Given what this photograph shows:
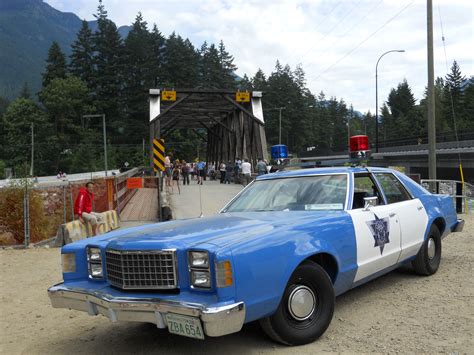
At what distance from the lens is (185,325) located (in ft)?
11.7

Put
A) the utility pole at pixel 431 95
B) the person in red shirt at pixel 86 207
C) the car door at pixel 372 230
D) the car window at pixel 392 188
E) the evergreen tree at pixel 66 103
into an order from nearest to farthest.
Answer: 1. the car door at pixel 372 230
2. the car window at pixel 392 188
3. the person in red shirt at pixel 86 207
4. the utility pole at pixel 431 95
5. the evergreen tree at pixel 66 103

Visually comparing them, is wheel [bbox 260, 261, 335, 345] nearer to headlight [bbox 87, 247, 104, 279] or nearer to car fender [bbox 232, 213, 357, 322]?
car fender [bbox 232, 213, 357, 322]

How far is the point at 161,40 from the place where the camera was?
97875 mm

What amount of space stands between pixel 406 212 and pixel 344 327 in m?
2.03

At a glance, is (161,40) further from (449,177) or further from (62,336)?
(62,336)

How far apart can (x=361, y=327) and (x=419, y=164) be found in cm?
3905

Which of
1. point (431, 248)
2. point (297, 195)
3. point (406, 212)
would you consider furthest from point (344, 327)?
point (431, 248)

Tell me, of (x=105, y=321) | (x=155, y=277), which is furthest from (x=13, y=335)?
(x=155, y=277)

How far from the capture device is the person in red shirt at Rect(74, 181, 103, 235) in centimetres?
1137

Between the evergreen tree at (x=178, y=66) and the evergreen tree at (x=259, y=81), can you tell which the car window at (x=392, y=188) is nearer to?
the evergreen tree at (x=178, y=66)

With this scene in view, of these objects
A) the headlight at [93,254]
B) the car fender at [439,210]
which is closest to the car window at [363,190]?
A: the car fender at [439,210]

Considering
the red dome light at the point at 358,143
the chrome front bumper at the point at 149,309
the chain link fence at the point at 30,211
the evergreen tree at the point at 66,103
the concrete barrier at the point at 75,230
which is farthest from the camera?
the evergreen tree at the point at 66,103

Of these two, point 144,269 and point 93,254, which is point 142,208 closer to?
point 93,254

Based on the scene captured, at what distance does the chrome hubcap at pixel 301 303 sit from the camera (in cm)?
417
